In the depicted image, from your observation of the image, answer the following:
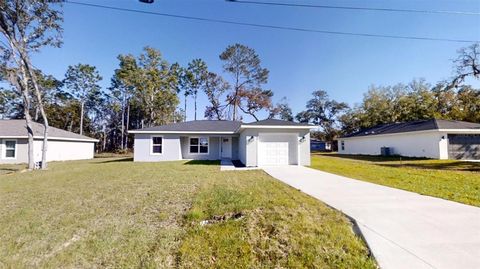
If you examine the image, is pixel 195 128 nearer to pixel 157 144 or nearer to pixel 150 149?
pixel 157 144

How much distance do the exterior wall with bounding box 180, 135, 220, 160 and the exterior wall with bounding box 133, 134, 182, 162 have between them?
1.72ft

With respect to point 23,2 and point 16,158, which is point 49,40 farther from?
point 16,158

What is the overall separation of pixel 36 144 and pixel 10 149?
2051 millimetres

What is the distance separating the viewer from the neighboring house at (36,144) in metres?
18.7

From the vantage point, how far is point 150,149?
61.0 ft

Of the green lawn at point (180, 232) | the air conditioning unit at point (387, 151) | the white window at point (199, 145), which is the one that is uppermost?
the white window at point (199, 145)

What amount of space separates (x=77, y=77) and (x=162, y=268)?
138ft

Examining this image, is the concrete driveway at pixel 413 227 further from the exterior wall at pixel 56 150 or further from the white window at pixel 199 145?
the exterior wall at pixel 56 150

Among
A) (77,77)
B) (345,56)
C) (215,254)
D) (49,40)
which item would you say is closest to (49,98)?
(77,77)

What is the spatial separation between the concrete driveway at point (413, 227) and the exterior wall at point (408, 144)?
54.7 feet

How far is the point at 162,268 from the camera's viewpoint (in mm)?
2887

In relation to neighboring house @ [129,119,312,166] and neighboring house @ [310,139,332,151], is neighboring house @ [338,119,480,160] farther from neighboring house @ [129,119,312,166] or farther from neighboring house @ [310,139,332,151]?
neighboring house @ [310,139,332,151]

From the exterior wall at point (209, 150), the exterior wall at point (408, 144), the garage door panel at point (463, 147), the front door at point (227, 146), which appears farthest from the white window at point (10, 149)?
the garage door panel at point (463, 147)

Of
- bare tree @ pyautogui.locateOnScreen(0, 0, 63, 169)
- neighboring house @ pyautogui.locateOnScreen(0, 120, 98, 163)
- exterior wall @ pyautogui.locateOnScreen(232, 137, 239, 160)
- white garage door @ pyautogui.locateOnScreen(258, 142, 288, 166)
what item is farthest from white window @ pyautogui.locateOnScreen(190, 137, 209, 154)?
neighboring house @ pyautogui.locateOnScreen(0, 120, 98, 163)
